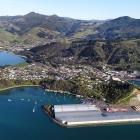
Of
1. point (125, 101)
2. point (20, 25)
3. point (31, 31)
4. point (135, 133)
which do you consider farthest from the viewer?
point (20, 25)

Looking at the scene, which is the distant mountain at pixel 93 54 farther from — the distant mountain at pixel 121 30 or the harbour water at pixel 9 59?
the distant mountain at pixel 121 30

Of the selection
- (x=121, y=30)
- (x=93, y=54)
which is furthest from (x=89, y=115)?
(x=121, y=30)

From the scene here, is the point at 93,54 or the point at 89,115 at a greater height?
the point at 89,115

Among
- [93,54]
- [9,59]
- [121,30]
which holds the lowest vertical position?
[9,59]

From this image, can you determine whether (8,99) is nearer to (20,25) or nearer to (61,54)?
(61,54)

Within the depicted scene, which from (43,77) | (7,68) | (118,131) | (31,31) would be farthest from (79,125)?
(31,31)

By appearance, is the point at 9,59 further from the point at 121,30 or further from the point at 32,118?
the point at 121,30

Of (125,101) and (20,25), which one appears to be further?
(20,25)

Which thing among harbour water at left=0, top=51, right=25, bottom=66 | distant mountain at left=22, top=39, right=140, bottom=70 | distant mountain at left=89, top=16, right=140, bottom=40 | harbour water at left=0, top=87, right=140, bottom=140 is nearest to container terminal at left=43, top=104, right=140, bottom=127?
harbour water at left=0, top=87, right=140, bottom=140
